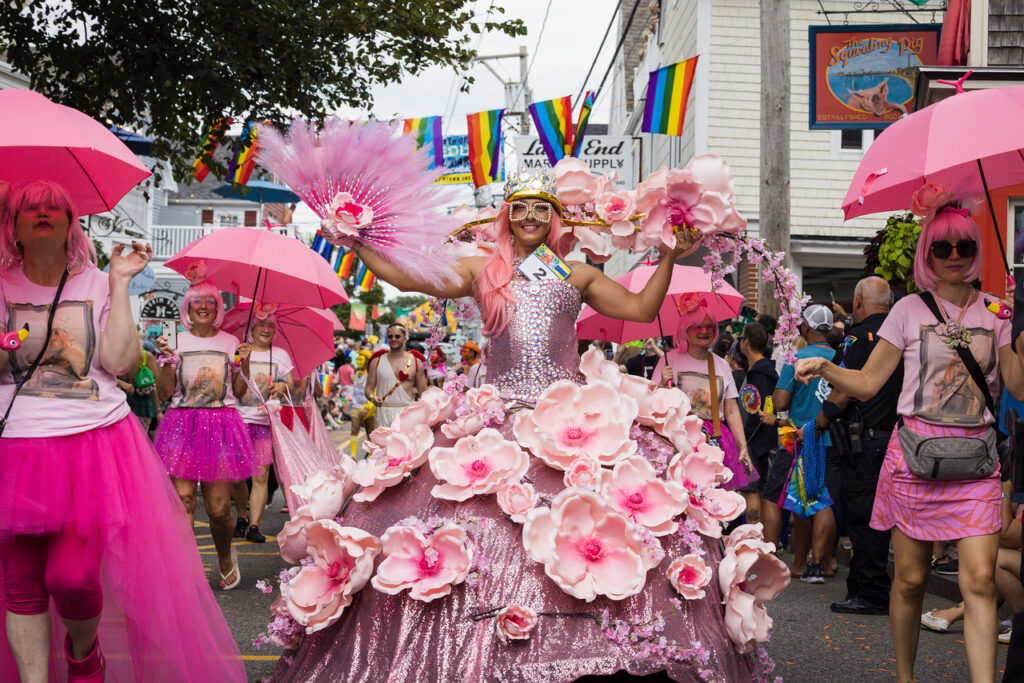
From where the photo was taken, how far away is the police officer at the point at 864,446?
22.9ft

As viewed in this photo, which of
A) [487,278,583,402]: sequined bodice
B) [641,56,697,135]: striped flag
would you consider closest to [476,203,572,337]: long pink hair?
[487,278,583,402]: sequined bodice

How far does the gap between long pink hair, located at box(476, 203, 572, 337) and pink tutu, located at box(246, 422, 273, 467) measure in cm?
475

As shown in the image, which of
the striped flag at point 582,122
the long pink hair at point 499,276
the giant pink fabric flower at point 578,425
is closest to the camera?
the giant pink fabric flower at point 578,425

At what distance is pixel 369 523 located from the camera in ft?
12.9

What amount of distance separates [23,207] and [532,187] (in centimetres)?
199

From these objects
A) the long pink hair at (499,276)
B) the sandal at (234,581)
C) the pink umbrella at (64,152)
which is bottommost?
the sandal at (234,581)

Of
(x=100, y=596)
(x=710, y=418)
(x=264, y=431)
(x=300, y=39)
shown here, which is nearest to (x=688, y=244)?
(x=100, y=596)

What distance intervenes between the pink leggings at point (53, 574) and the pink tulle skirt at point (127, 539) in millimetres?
79

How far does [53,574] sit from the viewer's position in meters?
3.93

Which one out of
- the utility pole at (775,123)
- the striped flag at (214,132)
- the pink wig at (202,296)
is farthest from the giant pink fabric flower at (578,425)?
the striped flag at (214,132)

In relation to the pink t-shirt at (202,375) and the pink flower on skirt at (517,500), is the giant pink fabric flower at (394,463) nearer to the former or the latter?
the pink flower on skirt at (517,500)

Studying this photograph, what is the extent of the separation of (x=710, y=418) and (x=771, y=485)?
1355mm

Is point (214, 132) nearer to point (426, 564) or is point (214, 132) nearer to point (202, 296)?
point (202, 296)

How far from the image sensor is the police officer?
22.9 feet
